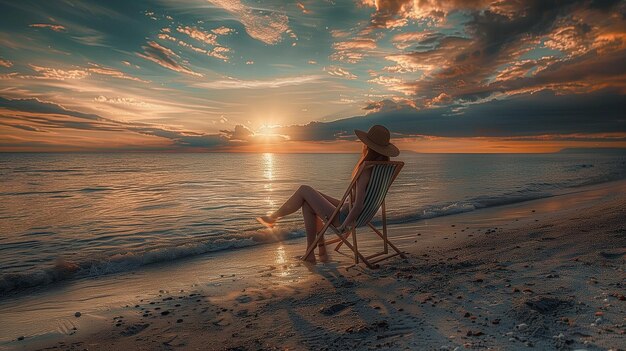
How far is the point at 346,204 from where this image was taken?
229 inches

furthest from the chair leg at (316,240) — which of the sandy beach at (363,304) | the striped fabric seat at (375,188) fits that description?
the striped fabric seat at (375,188)

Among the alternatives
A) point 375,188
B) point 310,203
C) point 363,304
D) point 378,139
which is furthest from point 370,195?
point 363,304

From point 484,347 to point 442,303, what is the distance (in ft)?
3.30

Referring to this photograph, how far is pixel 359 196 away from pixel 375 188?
1.06 ft

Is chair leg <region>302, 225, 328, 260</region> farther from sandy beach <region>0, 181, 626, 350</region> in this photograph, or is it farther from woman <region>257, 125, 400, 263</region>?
sandy beach <region>0, 181, 626, 350</region>

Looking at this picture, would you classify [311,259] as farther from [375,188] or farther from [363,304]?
[363,304]

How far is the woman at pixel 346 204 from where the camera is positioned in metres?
5.48

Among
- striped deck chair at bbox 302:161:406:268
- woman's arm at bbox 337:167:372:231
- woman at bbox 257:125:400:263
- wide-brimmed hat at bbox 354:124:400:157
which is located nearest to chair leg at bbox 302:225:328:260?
striped deck chair at bbox 302:161:406:268

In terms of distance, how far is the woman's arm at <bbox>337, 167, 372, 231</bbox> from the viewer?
214 inches

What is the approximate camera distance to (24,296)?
219 inches

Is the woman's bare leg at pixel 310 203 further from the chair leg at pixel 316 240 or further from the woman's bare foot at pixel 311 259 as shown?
the woman's bare foot at pixel 311 259

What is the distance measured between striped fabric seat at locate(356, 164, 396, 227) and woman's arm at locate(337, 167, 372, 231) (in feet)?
0.22

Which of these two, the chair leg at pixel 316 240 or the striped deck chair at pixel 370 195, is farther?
the chair leg at pixel 316 240

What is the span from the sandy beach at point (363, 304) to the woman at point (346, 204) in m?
0.69
